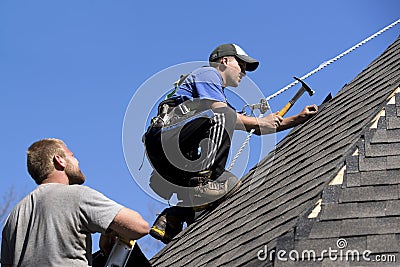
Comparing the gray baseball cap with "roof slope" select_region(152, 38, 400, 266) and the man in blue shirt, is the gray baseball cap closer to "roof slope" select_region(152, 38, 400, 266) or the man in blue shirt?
the man in blue shirt

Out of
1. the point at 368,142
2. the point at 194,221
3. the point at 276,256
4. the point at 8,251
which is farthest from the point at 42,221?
the point at 194,221

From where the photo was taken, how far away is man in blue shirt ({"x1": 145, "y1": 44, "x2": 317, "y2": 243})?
6836mm

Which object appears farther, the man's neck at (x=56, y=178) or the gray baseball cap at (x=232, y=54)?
the gray baseball cap at (x=232, y=54)

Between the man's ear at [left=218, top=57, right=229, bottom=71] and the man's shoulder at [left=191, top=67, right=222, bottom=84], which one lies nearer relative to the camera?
the man's shoulder at [left=191, top=67, right=222, bottom=84]

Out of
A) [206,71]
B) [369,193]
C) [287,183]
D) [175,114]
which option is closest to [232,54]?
[206,71]

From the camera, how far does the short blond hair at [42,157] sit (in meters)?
4.74

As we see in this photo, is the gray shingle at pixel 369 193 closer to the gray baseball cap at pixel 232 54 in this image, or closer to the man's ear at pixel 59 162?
the man's ear at pixel 59 162

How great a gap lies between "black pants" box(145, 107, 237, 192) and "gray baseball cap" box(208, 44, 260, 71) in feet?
2.69

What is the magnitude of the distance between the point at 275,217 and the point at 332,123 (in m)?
1.59

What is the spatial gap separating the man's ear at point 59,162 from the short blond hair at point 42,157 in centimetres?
2

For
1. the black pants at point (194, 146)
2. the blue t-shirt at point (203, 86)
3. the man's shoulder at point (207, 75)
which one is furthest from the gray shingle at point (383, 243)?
the man's shoulder at point (207, 75)

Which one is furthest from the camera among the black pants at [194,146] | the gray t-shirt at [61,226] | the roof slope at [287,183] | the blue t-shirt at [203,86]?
the blue t-shirt at [203,86]

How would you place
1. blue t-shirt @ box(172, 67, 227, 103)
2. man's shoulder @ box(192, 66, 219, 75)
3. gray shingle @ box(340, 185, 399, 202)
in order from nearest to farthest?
gray shingle @ box(340, 185, 399, 202) < blue t-shirt @ box(172, 67, 227, 103) < man's shoulder @ box(192, 66, 219, 75)

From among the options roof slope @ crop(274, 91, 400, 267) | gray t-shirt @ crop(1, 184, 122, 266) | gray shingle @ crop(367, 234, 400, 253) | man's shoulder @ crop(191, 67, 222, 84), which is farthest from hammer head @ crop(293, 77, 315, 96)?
gray t-shirt @ crop(1, 184, 122, 266)
